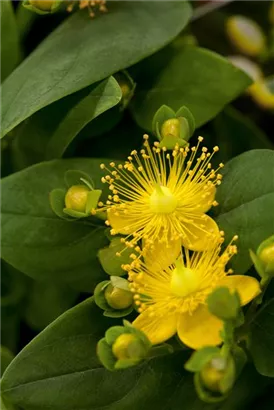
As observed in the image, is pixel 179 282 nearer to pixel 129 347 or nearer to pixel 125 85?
pixel 129 347

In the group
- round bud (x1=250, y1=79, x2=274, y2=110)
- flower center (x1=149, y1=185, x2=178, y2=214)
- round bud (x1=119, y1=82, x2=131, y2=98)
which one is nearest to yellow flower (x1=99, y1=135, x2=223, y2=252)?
flower center (x1=149, y1=185, x2=178, y2=214)

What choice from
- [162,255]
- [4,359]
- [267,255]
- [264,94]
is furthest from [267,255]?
[264,94]

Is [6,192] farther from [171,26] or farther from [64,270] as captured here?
[171,26]

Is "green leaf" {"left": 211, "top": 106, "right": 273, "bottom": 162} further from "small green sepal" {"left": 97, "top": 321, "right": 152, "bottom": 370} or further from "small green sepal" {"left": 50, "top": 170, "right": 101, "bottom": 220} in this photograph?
"small green sepal" {"left": 97, "top": 321, "right": 152, "bottom": 370}

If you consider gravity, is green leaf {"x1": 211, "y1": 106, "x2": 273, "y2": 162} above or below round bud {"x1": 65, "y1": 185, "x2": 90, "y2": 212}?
below

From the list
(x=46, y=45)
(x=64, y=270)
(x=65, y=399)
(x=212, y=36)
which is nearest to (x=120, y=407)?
(x=65, y=399)
